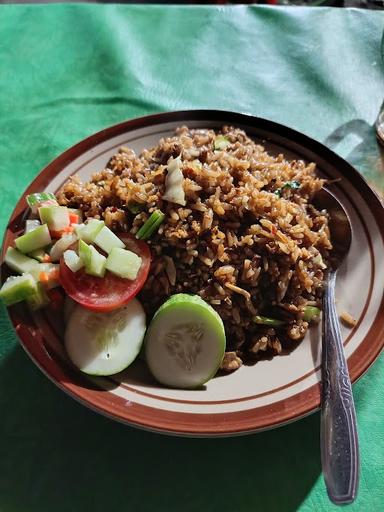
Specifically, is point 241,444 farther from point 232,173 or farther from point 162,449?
point 232,173

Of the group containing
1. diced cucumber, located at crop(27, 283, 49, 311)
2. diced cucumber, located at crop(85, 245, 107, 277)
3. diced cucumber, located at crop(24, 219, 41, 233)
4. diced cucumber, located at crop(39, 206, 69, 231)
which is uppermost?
diced cucumber, located at crop(85, 245, 107, 277)

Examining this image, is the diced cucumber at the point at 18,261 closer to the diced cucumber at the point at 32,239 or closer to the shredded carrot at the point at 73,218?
the diced cucumber at the point at 32,239

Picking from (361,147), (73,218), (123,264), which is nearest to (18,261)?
(73,218)

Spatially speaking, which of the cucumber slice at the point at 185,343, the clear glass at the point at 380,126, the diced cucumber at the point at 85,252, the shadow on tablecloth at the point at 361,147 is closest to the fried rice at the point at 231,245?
the cucumber slice at the point at 185,343

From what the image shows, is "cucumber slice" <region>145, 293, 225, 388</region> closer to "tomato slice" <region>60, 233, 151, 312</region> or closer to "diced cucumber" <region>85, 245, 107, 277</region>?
"tomato slice" <region>60, 233, 151, 312</region>

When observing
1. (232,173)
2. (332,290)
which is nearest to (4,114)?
(232,173)

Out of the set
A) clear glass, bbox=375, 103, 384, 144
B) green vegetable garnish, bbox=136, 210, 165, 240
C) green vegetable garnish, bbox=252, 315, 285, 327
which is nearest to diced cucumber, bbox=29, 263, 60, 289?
green vegetable garnish, bbox=136, 210, 165, 240

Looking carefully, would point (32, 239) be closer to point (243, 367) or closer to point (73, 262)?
point (73, 262)
